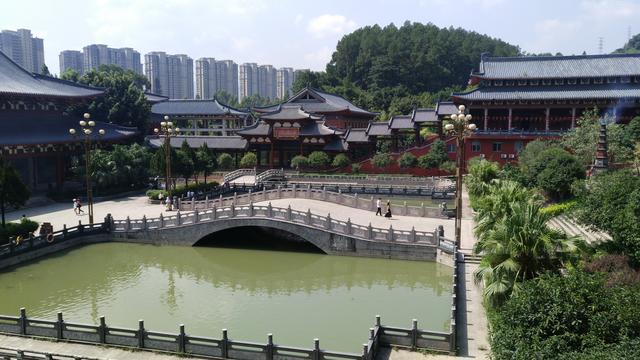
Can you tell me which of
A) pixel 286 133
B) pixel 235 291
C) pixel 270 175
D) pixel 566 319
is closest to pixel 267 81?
pixel 286 133

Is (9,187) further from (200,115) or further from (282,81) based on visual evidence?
(282,81)

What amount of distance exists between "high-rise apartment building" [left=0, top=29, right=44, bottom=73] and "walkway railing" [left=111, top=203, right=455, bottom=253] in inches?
4559

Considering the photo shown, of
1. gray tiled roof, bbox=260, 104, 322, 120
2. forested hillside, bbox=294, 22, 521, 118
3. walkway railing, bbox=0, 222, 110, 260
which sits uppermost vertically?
forested hillside, bbox=294, 22, 521, 118

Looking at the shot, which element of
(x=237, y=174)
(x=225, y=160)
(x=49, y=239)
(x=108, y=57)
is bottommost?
(x=49, y=239)

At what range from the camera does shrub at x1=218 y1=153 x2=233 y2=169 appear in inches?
2108

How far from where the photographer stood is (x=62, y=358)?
15133 millimetres

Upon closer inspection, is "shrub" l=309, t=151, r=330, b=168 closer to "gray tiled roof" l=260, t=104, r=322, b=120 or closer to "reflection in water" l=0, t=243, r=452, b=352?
"gray tiled roof" l=260, t=104, r=322, b=120

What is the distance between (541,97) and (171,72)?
120 m

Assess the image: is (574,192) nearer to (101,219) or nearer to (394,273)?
(394,273)

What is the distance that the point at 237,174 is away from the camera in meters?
52.6

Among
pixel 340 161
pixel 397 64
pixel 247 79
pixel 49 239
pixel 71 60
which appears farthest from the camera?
pixel 247 79

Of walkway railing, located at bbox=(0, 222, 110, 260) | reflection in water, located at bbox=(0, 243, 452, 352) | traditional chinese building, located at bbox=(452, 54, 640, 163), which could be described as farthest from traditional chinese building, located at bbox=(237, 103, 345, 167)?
reflection in water, located at bbox=(0, 243, 452, 352)

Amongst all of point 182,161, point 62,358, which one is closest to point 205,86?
point 182,161

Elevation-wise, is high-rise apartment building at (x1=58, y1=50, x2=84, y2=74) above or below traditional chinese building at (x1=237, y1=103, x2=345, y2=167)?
above
